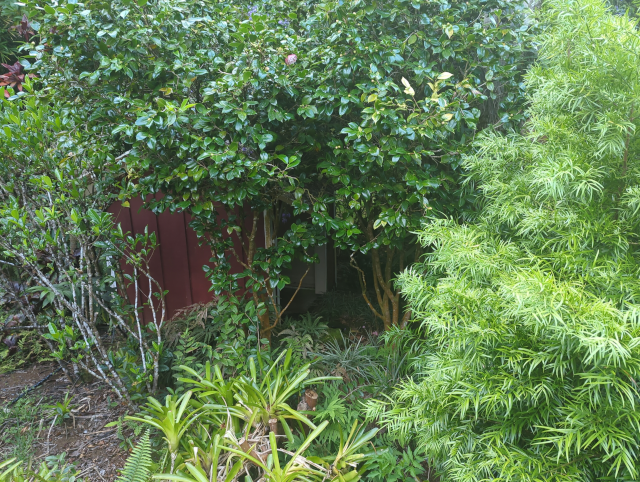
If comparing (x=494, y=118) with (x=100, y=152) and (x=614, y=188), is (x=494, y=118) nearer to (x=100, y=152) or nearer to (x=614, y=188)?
(x=614, y=188)

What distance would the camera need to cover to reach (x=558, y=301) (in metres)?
1.21

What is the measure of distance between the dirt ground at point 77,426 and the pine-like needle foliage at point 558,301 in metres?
1.83

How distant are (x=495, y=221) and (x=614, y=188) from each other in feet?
1.63

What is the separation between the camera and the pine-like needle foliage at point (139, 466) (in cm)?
185

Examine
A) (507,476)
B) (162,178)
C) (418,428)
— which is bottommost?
(418,428)

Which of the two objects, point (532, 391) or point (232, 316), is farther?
point (232, 316)

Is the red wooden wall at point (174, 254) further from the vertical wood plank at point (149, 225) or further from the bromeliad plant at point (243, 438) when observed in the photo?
A: the bromeliad plant at point (243, 438)

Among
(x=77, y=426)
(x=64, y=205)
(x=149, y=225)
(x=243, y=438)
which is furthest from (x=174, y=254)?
(x=243, y=438)

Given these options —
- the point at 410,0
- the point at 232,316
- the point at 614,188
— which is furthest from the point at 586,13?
the point at 232,316

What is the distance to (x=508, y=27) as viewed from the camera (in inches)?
88.3

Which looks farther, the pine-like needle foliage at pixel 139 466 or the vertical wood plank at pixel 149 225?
the vertical wood plank at pixel 149 225

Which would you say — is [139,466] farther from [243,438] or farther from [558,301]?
[558,301]

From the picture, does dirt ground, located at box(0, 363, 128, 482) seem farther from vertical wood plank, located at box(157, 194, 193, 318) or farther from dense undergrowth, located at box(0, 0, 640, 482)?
vertical wood plank, located at box(157, 194, 193, 318)

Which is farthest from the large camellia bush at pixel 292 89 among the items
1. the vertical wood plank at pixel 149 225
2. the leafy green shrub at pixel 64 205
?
the vertical wood plank at pixel 149 225
